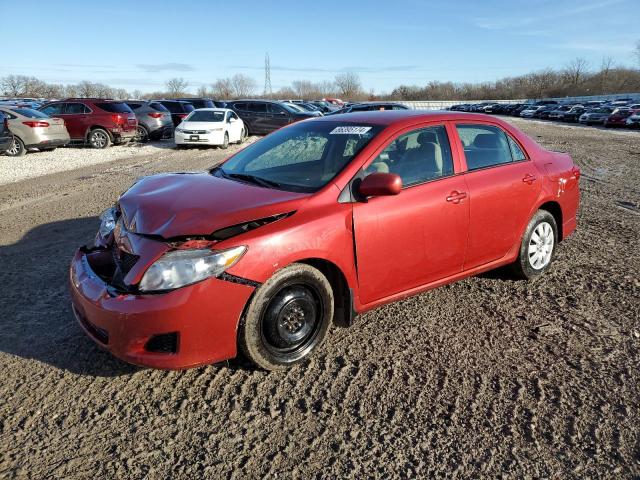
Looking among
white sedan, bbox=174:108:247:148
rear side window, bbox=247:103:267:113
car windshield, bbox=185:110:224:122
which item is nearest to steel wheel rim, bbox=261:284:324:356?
white sedan, bbox=174:108:247:148

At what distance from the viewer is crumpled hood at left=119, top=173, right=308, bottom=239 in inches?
117

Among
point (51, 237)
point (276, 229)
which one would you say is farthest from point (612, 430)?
point (51, 237)

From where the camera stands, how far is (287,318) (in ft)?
10.3

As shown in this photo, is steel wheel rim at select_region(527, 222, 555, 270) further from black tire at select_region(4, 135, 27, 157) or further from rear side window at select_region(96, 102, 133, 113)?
rear side window at select_region(96, 102, 133, 113)

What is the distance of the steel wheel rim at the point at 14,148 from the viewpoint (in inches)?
567

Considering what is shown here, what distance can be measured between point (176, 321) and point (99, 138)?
16.9m

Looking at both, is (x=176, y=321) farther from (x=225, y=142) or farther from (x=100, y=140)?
(x=100, y=140)

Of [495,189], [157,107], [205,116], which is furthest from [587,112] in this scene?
[495,189]

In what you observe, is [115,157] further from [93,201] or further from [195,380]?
[195,380]

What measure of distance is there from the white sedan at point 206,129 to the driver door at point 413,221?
1446cm

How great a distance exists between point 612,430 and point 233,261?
2.28 metres

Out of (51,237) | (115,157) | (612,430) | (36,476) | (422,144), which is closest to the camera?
(36,476)

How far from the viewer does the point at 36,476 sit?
2.30 meters

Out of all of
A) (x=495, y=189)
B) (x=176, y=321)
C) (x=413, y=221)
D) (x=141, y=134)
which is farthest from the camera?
(x=141, y=134)
